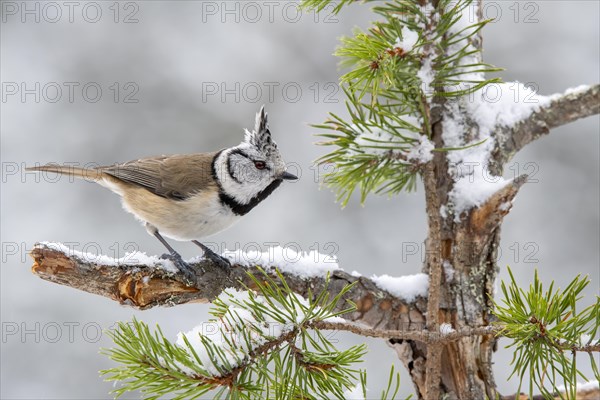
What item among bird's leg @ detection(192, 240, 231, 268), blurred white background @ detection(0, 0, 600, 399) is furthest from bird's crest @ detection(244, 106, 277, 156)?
blurred white background @ detection(0, 0, 600, 399)

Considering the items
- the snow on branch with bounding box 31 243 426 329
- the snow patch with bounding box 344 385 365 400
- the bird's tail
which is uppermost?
the bird's tail

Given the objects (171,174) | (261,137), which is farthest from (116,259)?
(171,174)

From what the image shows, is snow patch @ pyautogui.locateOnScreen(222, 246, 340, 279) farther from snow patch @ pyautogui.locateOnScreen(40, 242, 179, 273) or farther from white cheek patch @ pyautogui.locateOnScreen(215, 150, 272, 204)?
white cheek patch @ pyautogui.locateOnScreen(215, 150, 272, 204)

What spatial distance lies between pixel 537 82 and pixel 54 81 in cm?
366

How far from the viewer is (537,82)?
500 centimetres

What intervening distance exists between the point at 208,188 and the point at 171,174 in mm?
256

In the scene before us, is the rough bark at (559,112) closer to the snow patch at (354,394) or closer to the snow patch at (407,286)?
the snow patch at (407,286)

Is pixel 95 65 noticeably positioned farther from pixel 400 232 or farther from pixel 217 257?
pixel 217 257

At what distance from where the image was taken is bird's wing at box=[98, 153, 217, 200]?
9.39 feet

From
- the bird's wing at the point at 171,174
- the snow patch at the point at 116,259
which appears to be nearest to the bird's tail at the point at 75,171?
the bird's wing at the point at 171,174

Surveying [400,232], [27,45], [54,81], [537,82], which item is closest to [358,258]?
[400,232]

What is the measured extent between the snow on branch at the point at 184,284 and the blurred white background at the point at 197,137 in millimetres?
2456

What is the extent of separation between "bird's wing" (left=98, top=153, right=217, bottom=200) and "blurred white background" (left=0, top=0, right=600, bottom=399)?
4.89 ft

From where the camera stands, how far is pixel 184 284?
6.40ft
